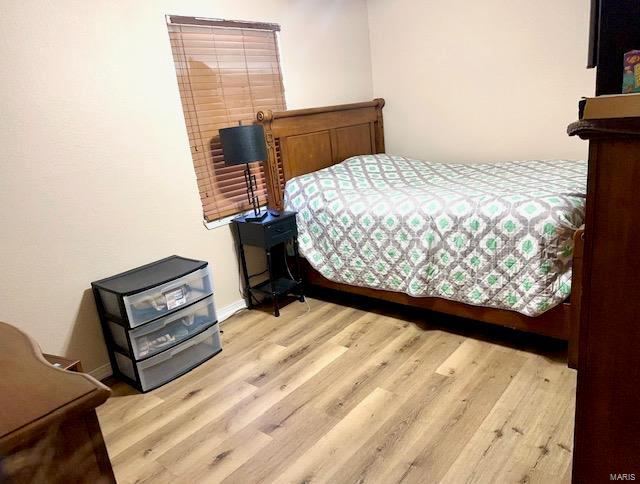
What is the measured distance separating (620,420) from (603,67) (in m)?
0.71

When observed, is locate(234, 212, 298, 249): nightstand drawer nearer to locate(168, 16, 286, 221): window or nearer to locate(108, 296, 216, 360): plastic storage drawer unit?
locate(168, 16, 286, 221): window

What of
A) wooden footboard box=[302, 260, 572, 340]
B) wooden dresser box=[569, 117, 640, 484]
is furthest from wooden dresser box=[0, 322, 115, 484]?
wooden footboard box=[302, 260, 572, 340]

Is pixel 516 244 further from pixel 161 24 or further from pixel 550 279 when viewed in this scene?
pixel 161 24

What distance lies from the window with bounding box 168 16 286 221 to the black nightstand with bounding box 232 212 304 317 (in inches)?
9.4

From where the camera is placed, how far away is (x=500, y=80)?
3.47 meters

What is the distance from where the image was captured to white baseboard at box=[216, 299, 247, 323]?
9.78 feet

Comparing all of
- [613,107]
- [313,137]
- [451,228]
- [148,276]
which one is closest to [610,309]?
[613,107]

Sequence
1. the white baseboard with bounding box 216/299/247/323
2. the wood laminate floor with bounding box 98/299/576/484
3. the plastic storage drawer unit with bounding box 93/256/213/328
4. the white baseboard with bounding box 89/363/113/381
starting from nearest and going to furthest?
1. the wood laminate floor with bounding box 98/299/576/484
2. the plastic storage drawer unit with bounding box 93/256/213/328
3. the white baseboard with bounding box 89/363/113/381
4. the white baseboard with bounding box 216/299/247/323

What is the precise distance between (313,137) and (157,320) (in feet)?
5.96

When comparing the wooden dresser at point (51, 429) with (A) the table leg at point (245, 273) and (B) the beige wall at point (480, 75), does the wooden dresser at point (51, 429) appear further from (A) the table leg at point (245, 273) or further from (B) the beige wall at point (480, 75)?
(B) the beige wall at point (480, 75)

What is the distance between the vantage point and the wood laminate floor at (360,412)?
1629mm

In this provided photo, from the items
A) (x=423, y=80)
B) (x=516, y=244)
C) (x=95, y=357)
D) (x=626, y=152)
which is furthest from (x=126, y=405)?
(x=423, y=80)

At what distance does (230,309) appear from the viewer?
3.05 metres

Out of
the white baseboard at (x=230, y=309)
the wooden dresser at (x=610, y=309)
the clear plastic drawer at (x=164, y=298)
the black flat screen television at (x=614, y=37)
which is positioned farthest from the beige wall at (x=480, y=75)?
the wooden dresser at (x=610, y=309)
